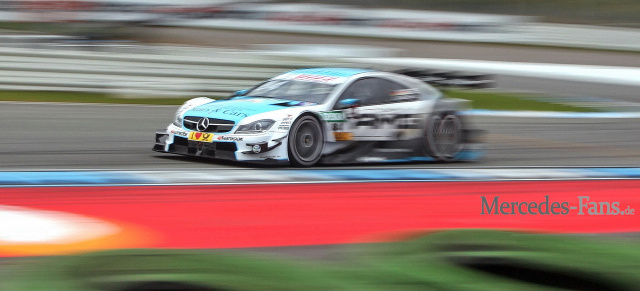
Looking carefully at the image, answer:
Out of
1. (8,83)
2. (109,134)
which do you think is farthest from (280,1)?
(109,134)

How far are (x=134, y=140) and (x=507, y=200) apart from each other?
531 centimetres

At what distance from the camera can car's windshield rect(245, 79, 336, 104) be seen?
993 centimetres

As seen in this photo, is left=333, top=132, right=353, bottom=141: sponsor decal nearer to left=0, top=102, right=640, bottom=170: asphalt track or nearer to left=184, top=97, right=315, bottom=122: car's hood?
left=0, top=102, right=640, bottom=170: asphalt track

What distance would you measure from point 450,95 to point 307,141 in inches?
410

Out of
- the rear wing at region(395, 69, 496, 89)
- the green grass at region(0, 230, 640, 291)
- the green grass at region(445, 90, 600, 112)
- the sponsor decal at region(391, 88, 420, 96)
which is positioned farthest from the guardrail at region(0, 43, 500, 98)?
the green grass at region(0, 230, 640, 291)

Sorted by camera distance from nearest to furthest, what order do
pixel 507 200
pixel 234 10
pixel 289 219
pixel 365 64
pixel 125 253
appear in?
1. pixel 125 253
2. pixel 289 219
3. pixel 507 200
4. pixel 365 64
5. pixel 234 10

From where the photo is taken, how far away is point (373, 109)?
10.2m

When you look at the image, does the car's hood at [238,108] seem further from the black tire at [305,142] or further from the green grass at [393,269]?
the green grass at [393,269]

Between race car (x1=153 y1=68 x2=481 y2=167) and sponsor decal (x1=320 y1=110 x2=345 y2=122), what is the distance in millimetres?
10

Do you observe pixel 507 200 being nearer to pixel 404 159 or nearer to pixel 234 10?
pixel 404 159

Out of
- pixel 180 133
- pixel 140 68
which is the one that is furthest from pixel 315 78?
pixel 140 68

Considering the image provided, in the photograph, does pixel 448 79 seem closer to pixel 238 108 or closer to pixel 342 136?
pixel 342 136

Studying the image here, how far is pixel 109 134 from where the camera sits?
12.1 metres

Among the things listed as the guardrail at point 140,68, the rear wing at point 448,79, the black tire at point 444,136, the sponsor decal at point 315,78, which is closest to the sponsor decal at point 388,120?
the black tire at point 444,136
